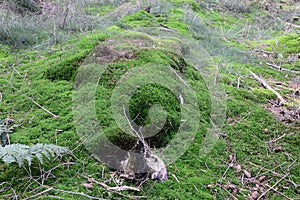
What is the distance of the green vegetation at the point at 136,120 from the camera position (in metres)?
2.24

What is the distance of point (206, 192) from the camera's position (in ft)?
7.87

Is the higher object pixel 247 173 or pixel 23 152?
pixel 23 152

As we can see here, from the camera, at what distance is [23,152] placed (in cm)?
207

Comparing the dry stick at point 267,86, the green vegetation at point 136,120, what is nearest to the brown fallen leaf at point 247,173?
the green vegetation at point 136,120

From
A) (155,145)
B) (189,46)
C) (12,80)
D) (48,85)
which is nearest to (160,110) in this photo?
(155,145)

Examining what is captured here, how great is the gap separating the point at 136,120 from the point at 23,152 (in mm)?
1135

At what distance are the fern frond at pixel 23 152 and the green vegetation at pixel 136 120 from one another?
11mm

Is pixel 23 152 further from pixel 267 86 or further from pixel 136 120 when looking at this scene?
pixel 267 86

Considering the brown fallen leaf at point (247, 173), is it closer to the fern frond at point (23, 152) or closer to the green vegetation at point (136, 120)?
the green vegetation at point (136, 120)

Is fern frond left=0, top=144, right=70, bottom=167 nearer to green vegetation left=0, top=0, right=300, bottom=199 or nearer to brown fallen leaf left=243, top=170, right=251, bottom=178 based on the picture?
green vegetation left=0, top=0, right=300, bottom=199

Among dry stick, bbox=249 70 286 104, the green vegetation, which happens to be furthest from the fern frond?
dry stick, bbox=249 70 286 104

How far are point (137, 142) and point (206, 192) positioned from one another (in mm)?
735

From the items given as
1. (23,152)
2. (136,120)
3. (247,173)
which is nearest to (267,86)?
(247,173)

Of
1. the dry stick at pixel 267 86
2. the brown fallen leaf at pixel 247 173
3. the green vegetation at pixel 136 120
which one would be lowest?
the brown fallen leaf at pixel 247 173
